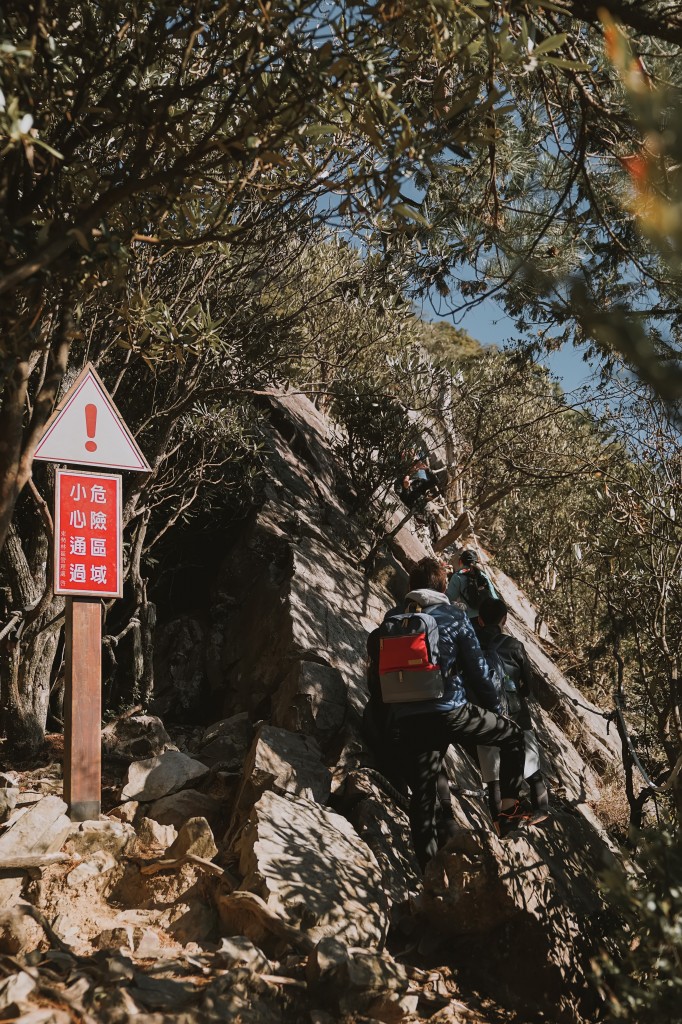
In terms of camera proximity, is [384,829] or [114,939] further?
[384,829]

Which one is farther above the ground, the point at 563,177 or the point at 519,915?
the point at 563,177

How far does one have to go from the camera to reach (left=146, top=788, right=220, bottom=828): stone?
5.47m

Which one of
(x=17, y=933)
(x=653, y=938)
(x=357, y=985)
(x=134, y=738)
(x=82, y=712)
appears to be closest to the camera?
(x=653, y=938)

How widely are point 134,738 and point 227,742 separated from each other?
727mm

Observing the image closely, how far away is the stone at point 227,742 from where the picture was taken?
265 inches

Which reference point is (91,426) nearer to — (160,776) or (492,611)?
(160,776)

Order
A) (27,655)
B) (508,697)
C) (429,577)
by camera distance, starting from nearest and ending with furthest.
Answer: (429,577) < (508,697) < (27,655)

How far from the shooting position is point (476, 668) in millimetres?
5633

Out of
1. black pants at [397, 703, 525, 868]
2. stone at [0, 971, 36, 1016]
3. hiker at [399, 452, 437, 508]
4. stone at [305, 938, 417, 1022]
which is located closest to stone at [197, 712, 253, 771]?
black pants at [397, 703, 525, 868]

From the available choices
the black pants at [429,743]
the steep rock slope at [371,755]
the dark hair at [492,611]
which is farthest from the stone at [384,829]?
the dark hair at [492,611]

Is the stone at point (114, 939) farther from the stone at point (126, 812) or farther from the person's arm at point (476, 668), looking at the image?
the person's arm at point (476, 668)

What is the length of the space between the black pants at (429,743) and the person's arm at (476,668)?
0.39 ft

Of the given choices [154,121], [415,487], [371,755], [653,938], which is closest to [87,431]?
[154,121]

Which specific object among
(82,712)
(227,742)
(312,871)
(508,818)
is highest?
(82,712)
